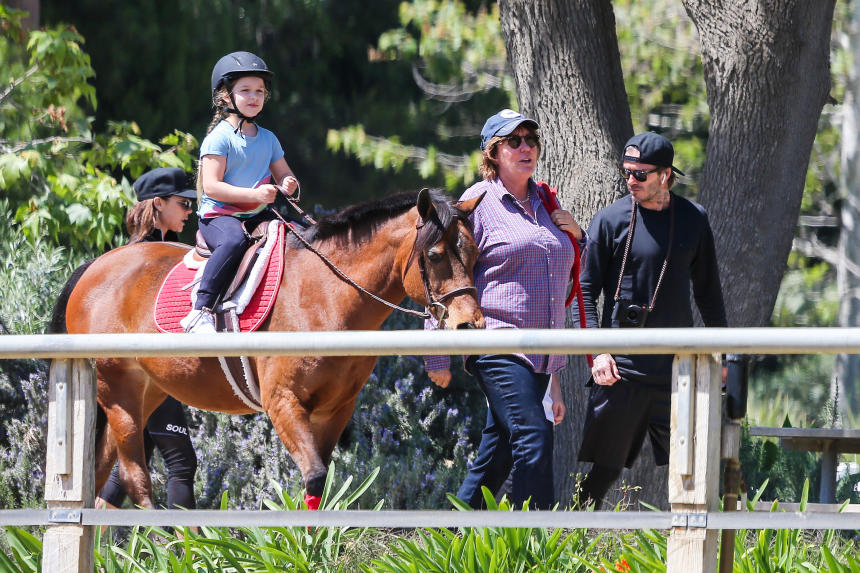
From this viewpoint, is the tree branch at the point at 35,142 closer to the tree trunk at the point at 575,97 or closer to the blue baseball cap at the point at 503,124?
the tree trunk at the point at 575,97

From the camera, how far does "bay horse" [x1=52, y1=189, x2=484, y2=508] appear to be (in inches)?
201

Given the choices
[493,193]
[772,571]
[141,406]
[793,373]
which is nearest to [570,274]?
[493,193]

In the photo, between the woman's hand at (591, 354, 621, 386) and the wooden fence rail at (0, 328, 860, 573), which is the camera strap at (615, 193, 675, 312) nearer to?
the woman's hand at (591, 354, 621, 386)

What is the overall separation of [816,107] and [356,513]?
13.5ft

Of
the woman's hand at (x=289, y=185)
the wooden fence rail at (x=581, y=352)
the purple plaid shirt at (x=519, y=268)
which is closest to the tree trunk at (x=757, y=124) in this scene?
the purple plaid shirt at (x=519, y=268)

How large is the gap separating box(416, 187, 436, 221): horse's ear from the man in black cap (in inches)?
26.9

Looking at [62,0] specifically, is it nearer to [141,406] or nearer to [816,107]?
[141,406]

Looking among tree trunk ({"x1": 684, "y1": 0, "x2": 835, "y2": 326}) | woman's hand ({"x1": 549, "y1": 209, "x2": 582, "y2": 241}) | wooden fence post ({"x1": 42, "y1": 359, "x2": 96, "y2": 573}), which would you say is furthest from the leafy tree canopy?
wooden fence post ({"x1": 42, "y1": 359, "x2": 96, "y2": 573})

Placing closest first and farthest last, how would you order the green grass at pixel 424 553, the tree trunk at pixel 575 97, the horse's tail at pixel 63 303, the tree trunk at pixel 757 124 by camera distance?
1. the green grass at pixel 424 553
2. the tree trunk at pixel 757 124
3. the tree trunk at pixel 575 97
4. the horse's tail at pixel 63 303

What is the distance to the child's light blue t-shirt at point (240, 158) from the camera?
18.1ft

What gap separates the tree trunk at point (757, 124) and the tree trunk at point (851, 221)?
9.07 metres

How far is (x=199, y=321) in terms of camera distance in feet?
18.1

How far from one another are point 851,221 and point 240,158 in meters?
12.4

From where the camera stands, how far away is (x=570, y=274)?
520 cm
